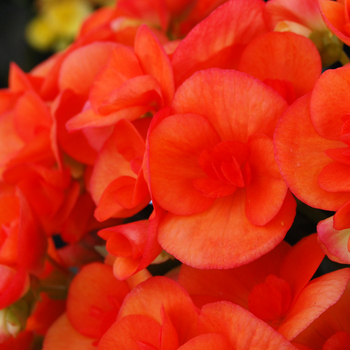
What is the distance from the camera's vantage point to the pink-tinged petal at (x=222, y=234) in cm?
30

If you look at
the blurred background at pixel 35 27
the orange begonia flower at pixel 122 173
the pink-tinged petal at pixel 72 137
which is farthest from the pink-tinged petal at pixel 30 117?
the blurred background at pixel 35 27

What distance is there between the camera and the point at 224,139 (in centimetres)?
34

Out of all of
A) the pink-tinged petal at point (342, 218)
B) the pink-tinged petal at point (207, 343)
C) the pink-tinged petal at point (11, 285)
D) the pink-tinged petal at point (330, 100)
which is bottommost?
the pink-tinged petal at point (11, 285)

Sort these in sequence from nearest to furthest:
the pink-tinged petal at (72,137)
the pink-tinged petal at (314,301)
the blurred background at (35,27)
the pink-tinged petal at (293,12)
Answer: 1. the pink-tinged petal at (314,301)
2. the pink-tinged petal at (293,12)
3. the pink-tinged petal at (72,137)
4. the blurred background at (35,27)

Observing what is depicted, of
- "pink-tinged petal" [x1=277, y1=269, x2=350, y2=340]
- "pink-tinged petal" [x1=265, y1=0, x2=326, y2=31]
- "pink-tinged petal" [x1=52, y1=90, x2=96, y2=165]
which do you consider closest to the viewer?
"pink-tinged petal" [x1=277, y1=269, x2=350, y2=340]

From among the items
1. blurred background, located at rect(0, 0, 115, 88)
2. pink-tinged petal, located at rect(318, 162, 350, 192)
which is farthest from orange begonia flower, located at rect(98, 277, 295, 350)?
blurred background, located at rect(0, 0, 115, 88)

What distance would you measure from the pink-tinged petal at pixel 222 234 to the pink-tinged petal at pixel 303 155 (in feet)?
0.08

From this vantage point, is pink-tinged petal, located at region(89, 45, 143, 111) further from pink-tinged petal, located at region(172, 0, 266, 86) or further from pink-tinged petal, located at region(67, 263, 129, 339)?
pink-tinged petal, located at region(67, 263, 129, 339)

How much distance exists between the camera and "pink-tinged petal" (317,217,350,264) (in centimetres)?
29

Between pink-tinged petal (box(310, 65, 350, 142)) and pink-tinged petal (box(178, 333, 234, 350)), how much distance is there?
160 mm

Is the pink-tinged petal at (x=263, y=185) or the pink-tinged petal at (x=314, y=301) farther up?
the pink-tinged petal at (x=263, y=185)

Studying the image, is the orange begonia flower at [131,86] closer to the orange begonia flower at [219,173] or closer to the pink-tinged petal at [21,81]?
the orange begonia flower at [219,173]

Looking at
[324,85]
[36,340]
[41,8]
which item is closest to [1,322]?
[36,340]

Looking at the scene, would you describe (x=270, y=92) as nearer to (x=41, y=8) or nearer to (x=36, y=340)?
(x=36, y=340)
